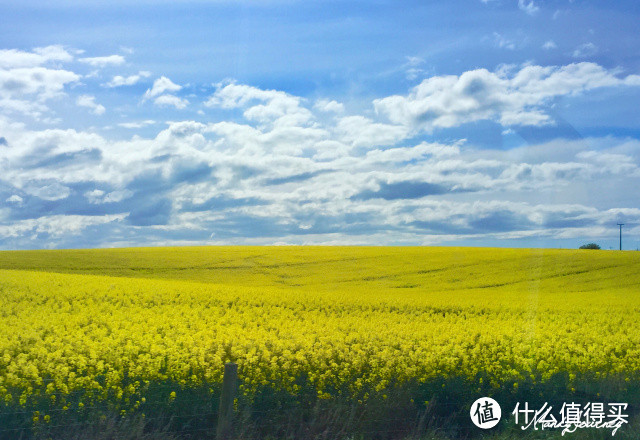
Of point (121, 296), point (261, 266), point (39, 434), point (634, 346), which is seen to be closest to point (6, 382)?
point (39, 434)

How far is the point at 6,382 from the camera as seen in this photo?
8.24m

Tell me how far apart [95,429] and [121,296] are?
12.1 m

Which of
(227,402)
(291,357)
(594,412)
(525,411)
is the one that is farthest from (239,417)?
(594,412)

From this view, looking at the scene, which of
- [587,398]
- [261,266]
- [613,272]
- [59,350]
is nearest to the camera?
[59,350]

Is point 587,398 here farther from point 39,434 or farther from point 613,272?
point 613,272

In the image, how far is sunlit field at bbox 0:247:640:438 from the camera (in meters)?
8.09

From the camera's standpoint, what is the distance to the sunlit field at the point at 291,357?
8.09m

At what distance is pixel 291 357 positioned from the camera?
9875 millimetres

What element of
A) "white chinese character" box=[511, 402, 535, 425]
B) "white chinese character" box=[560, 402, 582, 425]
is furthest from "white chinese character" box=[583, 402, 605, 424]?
"white chinese character" box=[511, 402, 535, 425]

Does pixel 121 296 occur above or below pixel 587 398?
above
